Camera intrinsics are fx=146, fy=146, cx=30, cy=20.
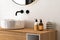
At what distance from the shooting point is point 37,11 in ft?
6.79

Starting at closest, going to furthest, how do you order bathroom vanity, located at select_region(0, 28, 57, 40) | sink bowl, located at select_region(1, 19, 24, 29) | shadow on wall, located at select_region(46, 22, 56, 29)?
bathroom vanity, located at select_region(0, 28, 57, 40) → sink bowl, located at select_region(1, 19, 24, 29) → shadow on wall, located at select_region(46, 22, 56, 29)

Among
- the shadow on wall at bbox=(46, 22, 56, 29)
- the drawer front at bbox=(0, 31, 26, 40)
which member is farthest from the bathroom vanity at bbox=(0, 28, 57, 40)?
the shadow on wall at bbox=(46, 22, 56, 29)

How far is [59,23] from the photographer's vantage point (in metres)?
1.96

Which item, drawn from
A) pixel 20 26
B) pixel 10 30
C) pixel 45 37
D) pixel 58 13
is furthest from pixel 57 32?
pixel 10 30

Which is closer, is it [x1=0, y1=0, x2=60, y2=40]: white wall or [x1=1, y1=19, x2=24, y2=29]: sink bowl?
[x1=1, y1=19, x2=24, y2=29]: sink bowl

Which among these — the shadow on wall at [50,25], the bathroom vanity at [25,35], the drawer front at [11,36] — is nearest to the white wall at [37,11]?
the shadow on wall at [50,25]

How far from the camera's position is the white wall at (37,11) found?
198 centimetres

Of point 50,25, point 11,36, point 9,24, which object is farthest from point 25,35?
point 50,25

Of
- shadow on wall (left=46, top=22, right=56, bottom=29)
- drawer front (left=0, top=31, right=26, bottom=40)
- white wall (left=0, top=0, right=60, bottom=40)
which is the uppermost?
white wall (left=0, top=0, right=60, bottom=40)

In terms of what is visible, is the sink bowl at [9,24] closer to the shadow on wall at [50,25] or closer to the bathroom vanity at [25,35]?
the bathroom vanity at [25,35]

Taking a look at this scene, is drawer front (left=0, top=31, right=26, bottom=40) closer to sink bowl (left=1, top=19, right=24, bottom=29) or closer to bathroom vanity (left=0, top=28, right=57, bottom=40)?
bathroom vanity (left=0, top=28, right=57, bottom=40)

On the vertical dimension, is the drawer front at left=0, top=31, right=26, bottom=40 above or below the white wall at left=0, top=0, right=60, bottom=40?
below

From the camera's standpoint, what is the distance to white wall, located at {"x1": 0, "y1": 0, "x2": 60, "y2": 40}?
6.48ft

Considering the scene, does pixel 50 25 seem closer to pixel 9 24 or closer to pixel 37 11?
pixel 37 11
